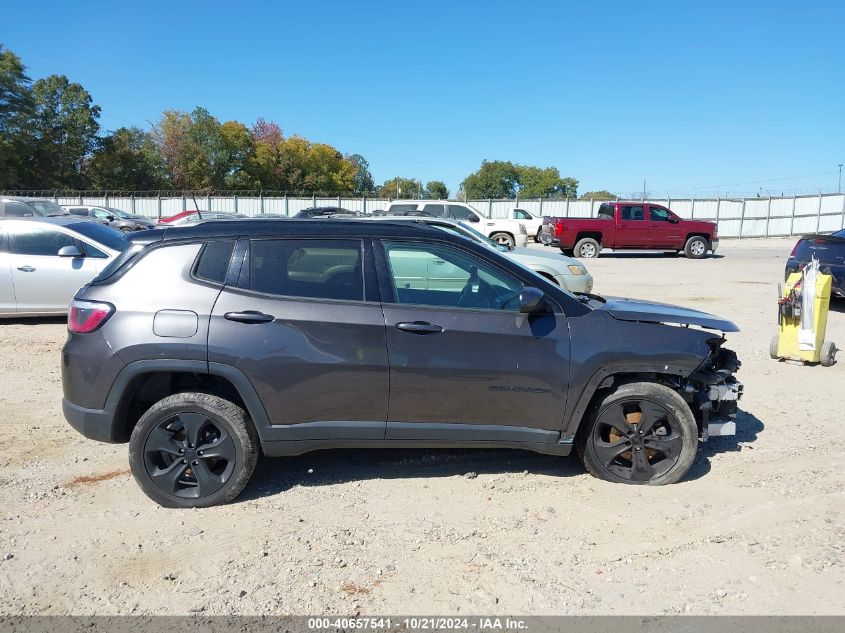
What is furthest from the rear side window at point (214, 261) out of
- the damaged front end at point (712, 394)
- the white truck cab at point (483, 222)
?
the white truck cab at point (483, 222)

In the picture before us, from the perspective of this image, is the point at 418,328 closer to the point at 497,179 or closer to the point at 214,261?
the point at 214,261

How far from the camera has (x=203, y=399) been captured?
4008 mm

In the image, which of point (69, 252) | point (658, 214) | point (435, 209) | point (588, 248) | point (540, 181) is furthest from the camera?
point (540, 181)

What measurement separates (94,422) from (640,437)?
3.53 metres

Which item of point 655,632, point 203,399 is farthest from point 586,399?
point 203,399

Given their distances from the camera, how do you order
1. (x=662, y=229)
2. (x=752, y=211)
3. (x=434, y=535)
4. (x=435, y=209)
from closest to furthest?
(x=434, y=535)
(x=435, y=209)
(x=662, y=229)
(x=752, y=211)

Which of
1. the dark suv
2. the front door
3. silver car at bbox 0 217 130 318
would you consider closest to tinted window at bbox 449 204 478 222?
silver car at bbox 0 217 130 318

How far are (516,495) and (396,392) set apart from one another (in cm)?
107

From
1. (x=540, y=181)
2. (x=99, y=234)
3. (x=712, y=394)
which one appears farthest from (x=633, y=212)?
(x=540, y=181)

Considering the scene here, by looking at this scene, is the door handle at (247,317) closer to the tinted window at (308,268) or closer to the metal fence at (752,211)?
the tinted window at (308,268)

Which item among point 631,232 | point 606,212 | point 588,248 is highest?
point 606,212

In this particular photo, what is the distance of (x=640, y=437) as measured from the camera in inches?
168

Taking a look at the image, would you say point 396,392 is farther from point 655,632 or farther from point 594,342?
point 655,632

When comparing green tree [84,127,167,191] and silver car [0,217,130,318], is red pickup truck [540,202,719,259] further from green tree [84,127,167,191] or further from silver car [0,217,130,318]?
green tree [84,127,167,191]
